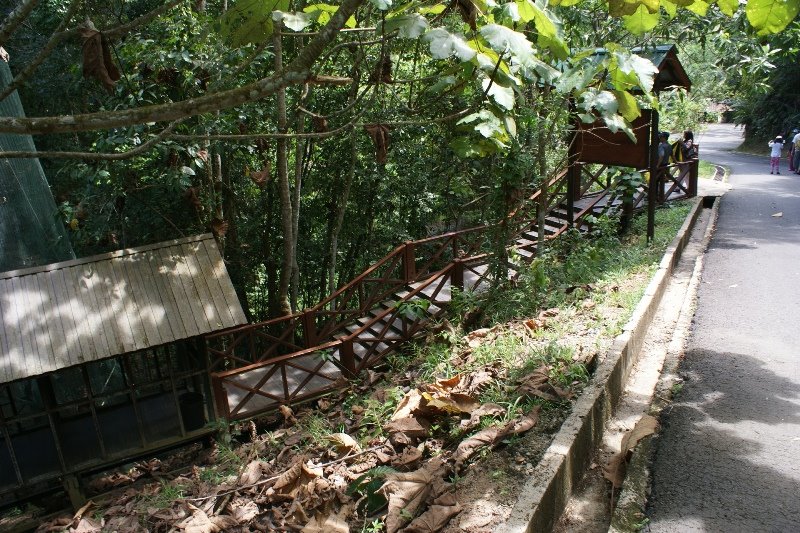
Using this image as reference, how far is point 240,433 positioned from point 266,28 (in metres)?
6.61

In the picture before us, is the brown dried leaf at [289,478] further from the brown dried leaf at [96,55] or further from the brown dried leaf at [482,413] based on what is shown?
the brown dried leaf at [96,55]

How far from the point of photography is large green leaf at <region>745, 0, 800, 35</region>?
2.51 metres

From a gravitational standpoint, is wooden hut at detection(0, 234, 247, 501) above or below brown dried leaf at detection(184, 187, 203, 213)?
below

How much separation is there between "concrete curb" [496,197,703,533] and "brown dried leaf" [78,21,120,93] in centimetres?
364

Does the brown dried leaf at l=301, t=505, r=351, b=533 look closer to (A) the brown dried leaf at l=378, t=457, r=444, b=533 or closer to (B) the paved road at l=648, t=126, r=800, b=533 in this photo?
(A) the brown dried leaf at l=378, t=457, r=444, b=533

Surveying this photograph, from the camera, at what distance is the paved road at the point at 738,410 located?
385 centimetres

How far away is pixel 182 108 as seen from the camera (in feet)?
8.59

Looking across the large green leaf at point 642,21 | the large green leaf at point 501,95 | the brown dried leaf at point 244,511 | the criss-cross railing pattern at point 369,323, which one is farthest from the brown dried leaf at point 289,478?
the large green leaf at point 642,21

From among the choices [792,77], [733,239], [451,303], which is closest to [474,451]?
[451,303]

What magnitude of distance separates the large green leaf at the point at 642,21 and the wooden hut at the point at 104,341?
5924 millimetres

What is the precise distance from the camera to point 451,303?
368 inches

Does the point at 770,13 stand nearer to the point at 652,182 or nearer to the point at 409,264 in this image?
the point at 652,182

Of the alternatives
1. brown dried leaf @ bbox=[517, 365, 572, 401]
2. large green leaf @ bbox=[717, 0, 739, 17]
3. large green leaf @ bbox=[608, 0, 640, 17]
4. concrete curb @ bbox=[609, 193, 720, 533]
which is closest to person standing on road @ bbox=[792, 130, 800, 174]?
concrete curb @ bbox=[609, 193, 720, 533]

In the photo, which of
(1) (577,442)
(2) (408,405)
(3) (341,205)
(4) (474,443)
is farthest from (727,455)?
(3) (341,205)
